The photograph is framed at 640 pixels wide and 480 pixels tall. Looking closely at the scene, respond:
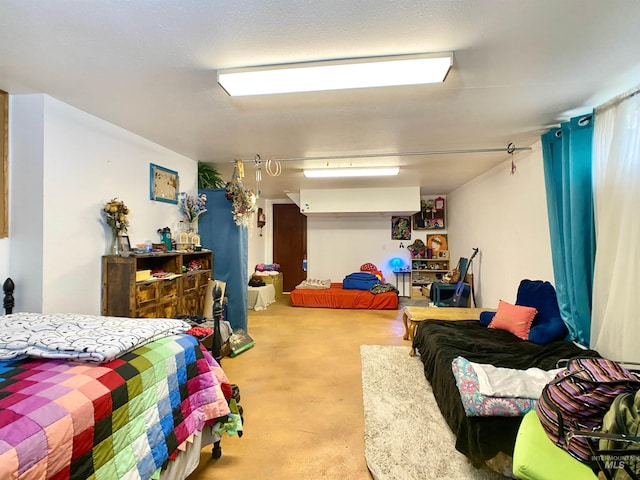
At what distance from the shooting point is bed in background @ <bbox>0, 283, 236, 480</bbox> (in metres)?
0.92

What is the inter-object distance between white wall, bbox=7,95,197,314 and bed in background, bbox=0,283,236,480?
0.62m

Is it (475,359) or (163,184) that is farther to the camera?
(163,184)

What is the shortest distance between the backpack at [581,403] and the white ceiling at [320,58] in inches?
66.0

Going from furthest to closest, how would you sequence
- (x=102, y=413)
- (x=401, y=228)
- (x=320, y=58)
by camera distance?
(x=401, y=228), (x=320, y=58), (x=102, y=413)

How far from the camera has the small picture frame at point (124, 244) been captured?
269cm

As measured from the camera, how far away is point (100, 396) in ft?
3.56

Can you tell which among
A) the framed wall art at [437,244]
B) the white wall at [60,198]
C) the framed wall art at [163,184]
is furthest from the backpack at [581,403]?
the framed wall art at [437,244]

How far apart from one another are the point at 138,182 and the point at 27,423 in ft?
8.61

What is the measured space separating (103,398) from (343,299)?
4.87m

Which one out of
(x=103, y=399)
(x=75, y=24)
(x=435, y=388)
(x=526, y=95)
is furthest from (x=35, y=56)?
(x=435, y=388)

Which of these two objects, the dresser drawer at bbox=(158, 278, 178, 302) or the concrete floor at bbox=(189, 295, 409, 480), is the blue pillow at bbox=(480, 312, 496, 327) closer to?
the concrete floor at bbox=(189, 295, 409, 480)

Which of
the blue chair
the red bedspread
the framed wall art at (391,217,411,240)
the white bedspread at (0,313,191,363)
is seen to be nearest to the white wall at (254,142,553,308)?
the framed wall art at (391,217,411,240)

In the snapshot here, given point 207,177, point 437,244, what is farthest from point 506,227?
point 207,177

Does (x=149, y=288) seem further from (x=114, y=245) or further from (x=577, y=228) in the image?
(x=577, y=228)
